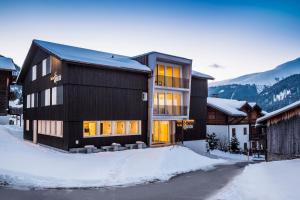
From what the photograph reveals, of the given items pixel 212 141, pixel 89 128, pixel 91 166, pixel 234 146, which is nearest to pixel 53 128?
pixel 89 128

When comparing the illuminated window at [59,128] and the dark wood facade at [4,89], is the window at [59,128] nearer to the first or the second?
the illuminated window at [59,128]

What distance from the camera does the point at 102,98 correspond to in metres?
26.4

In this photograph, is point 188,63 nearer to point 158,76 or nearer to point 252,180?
point 158,76

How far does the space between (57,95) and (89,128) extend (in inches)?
169

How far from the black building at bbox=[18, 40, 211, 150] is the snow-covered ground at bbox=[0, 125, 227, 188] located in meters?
3.07

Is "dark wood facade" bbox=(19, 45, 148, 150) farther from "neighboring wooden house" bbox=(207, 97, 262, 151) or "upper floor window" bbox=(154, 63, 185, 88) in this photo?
"neighboring wooden house" bbox=(207, 97, 262, 151)

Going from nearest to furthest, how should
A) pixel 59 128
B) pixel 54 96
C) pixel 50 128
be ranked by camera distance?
pixel 59 128
pixel 54 96
pixel 50 128

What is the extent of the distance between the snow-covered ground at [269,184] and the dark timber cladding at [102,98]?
578 inches

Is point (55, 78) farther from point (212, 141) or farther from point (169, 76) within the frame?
point (212, 141)

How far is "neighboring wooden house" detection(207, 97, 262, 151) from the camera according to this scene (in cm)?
4384

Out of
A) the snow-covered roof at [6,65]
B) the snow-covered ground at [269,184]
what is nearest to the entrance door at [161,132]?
the snow-covered ground at [269,184]

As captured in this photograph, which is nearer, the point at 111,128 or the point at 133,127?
the point at 111,128

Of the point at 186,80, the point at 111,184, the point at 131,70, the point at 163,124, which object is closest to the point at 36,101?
the point at 131,70

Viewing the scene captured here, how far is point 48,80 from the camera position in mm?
28547
